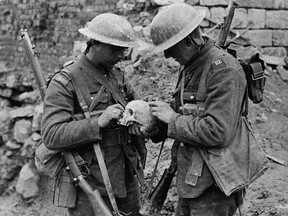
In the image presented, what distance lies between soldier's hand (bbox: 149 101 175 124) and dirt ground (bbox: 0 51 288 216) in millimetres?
2523

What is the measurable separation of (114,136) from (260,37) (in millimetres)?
5973

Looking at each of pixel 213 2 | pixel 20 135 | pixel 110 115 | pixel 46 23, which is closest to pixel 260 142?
pixel 213 2

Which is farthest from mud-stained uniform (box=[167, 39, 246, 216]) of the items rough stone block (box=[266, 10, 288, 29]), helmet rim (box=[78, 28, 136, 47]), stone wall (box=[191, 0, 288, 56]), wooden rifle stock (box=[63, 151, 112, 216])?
rough stone block (box=[266, 10, 288, 29])

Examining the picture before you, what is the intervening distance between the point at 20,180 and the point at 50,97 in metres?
5.17

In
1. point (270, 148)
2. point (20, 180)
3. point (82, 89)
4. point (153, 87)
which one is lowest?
point (20, 180)

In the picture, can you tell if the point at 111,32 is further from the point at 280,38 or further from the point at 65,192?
the point at 280,38

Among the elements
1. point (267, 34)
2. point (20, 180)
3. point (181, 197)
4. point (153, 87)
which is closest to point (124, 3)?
point (153, 87)

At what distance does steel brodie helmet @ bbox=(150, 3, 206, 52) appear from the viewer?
12.5 ft

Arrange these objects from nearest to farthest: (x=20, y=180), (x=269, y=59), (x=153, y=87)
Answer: (x=153, y=87) < (x=20, y=180) < (x=269, y=59)

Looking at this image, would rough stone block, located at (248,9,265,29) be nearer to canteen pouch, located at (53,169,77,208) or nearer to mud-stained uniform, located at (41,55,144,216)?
mud-stained uniform, located at (41,55,144,216)

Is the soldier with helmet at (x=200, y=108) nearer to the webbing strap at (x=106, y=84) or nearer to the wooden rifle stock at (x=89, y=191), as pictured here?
the webbing strap at (x=106, y=84)

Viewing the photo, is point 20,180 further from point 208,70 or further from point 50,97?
point 208,70

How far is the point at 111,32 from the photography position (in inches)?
165

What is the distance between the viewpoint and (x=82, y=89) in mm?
4195
